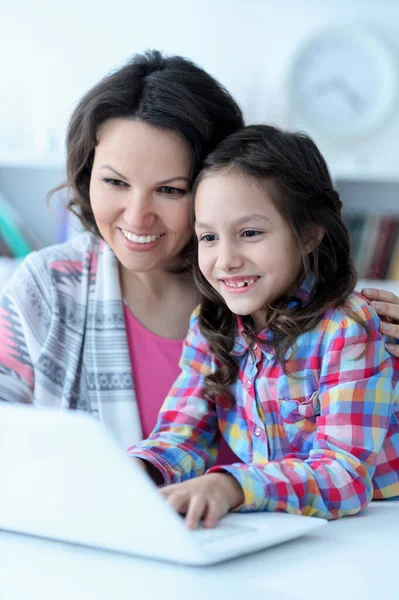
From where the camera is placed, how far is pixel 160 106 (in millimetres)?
1519

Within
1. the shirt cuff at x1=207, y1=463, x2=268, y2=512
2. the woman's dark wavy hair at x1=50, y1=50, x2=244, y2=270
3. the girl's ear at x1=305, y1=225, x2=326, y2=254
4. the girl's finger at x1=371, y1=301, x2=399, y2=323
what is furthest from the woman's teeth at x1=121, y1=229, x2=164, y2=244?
the shirt cuff at x1=207, y1=463, x2=268, y2=512

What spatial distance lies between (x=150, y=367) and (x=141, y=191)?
15.4 inches

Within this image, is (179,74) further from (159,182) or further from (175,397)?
(175,397)

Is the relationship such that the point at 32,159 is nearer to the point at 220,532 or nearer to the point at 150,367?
the point at 150,367

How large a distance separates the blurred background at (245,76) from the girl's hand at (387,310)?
1.76 m

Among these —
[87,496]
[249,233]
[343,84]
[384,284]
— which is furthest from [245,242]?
[343,84]

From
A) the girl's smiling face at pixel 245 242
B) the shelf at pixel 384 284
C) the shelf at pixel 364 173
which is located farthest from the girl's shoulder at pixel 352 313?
the shelf at pixel 364 173

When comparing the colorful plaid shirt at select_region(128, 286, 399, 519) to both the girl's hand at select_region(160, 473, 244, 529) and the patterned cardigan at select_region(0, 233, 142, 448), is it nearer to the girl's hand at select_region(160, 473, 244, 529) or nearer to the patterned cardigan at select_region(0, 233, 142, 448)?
the girl's hand at select_region(160, 473, 244, 529)

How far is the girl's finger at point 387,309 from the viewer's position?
4.44 feet

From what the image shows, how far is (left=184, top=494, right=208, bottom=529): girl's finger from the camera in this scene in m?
0.93

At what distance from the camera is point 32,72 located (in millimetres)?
3623

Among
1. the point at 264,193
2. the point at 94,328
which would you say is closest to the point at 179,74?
the point at 264,193

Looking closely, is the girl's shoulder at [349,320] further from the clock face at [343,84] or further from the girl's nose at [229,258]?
the clock face at [343,84]

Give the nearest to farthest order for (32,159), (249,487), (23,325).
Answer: (249,487) → (23,325) → (32,159)
